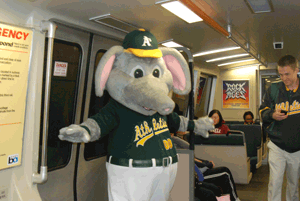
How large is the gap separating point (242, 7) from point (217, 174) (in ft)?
7.64

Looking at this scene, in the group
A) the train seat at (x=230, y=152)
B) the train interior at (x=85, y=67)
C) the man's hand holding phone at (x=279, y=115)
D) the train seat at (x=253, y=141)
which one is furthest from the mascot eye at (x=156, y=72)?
the train seat at (x=253, y=141)

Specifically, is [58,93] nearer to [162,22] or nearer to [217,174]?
[162,22]

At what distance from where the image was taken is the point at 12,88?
2.41 metres

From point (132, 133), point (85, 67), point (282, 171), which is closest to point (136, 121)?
point (132, 133)

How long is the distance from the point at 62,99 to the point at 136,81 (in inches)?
49.8

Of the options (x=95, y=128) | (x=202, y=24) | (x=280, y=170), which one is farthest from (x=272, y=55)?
(x=95, y=128)

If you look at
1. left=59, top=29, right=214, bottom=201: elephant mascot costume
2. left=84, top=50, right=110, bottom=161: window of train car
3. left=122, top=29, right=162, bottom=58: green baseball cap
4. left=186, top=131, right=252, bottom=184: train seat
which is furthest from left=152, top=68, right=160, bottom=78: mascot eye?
left=186, top=131, right=252, bottom=184: train seat

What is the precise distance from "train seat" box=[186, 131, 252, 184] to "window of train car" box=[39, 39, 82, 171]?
2907 millimetres

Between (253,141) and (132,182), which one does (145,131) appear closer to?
(132,182)

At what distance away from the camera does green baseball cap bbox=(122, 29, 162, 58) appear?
242cm

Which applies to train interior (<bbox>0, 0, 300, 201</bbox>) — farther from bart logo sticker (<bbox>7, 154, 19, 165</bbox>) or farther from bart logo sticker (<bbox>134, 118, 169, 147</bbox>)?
Answer: bart logo sticker (<bbox>134, 118, 169, 147</bbox>)

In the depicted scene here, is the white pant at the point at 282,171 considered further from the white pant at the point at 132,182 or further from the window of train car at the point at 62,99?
the window of train car at the point at 62,99

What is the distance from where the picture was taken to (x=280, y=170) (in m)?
3.48

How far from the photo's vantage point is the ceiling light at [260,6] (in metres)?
3.54
